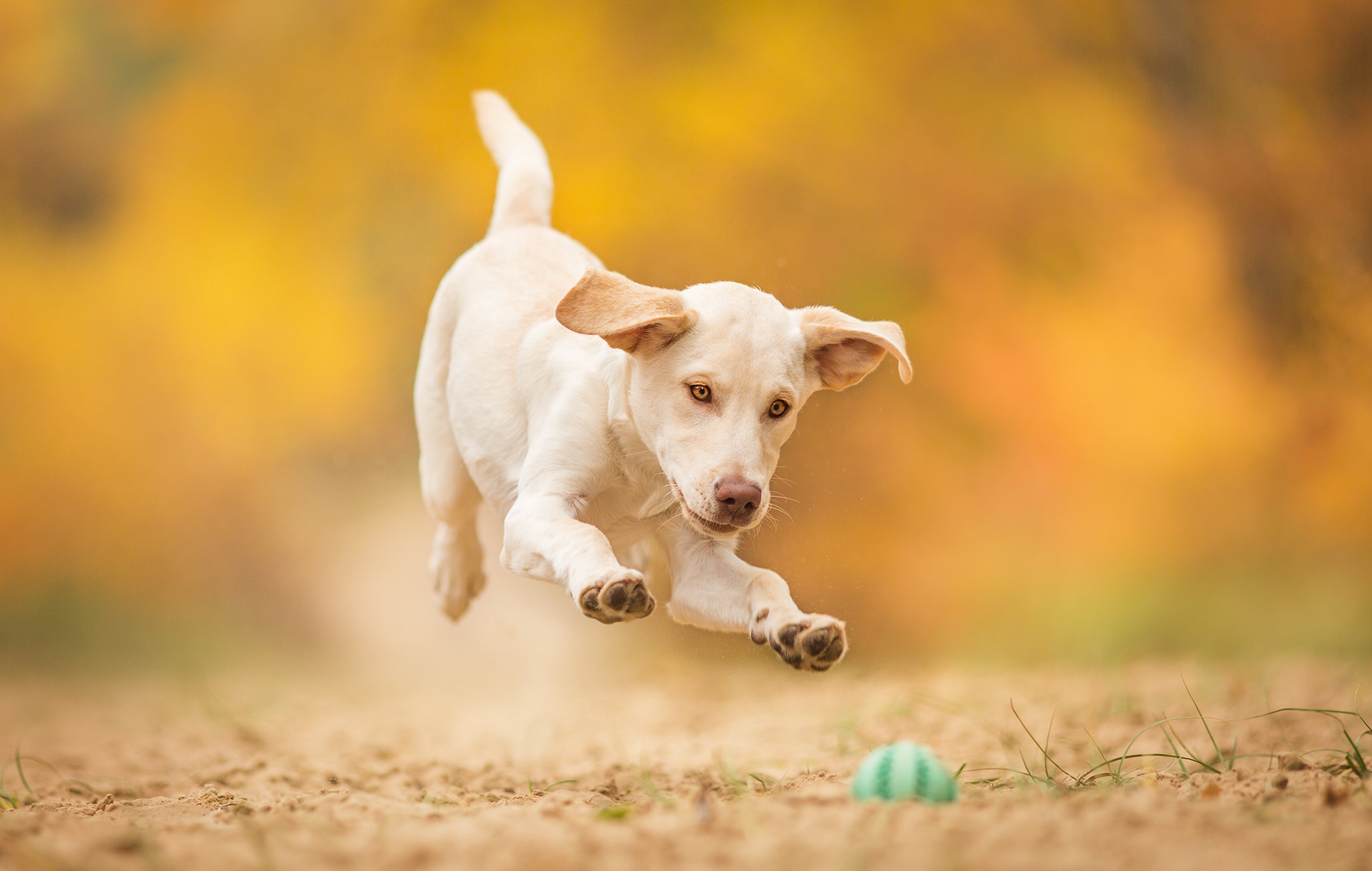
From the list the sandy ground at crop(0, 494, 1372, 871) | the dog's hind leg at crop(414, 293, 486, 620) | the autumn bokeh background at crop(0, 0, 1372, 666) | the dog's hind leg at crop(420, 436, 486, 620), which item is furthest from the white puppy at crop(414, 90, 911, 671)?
the autumn bokeh background at crop(0, 0, 1372, 666)

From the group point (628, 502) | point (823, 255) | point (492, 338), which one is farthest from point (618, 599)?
point (823, 255)

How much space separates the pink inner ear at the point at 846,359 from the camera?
11.9ft

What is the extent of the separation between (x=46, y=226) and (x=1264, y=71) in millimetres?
10198

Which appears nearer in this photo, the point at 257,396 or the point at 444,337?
the point at 444,337

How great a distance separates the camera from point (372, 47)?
30.5ft

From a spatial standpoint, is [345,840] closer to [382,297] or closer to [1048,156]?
[382,297]

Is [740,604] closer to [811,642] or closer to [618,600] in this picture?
[811,642]

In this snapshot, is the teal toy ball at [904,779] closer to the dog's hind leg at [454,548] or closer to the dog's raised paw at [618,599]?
the dog's raised paw at [618,599]

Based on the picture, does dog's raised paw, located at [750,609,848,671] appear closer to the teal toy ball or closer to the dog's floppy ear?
the teal toy ball

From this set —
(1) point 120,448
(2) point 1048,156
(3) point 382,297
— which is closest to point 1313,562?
(2) point 1048,156

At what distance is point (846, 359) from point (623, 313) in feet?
2.66

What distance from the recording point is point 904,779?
2.94m

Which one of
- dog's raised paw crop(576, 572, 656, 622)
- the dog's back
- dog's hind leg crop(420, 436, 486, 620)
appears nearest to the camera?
dog's raised paw crop(576, 572, 656, 622)

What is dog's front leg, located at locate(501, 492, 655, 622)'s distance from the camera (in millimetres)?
2840
